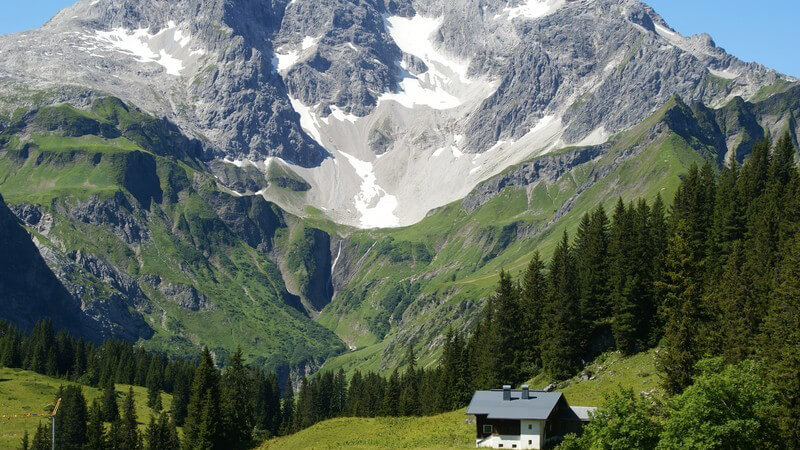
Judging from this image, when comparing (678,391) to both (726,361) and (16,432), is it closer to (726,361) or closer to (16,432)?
(726,361)

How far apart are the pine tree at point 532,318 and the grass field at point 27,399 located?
78.4m

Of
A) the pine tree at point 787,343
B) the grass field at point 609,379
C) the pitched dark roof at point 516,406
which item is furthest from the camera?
the grass field at point 609,379

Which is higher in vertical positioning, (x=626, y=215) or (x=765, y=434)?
(x=626, y=215)

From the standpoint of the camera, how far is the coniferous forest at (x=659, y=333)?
211ft

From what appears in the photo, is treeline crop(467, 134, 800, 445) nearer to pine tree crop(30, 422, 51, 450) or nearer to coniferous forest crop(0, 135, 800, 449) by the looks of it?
coniferous forest crop(0, 135, 800, 449)

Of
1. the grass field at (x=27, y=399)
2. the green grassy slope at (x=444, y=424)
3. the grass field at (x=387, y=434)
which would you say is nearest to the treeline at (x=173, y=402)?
Result: the grass field at (x=27, y=399)

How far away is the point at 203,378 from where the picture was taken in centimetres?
11250

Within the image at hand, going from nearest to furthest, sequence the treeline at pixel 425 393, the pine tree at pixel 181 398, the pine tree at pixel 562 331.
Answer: the pine tree at pixel 562 331
the treeline at pixel 425 393
the pine tree at pixel 181 398

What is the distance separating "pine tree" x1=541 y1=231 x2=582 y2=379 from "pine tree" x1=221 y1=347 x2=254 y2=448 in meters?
42.0

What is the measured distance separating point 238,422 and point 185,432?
300 inches

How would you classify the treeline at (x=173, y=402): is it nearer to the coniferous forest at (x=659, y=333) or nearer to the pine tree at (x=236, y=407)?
the pine tree at (x=236, y=407)

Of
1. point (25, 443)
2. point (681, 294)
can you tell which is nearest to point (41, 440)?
point (25, 443)

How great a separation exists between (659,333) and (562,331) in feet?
37.7

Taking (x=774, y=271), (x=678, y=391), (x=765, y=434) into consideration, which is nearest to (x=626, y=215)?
(x=774, y=271)
